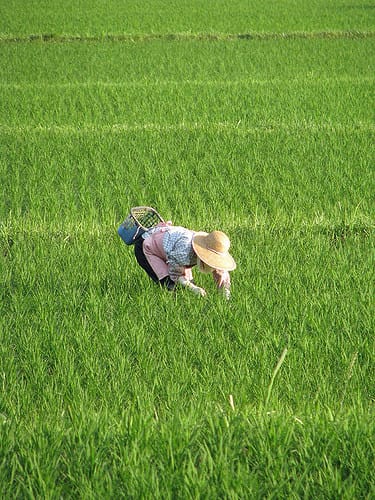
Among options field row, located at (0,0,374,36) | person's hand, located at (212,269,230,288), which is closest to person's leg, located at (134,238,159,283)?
person's hand, located at (212,269,230,288)

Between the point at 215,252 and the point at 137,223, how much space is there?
53 cm

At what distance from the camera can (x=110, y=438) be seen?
2.10 metres

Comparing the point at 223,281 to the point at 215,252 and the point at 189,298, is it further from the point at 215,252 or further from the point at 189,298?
the point at 215,252

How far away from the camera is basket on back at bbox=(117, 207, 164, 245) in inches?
126

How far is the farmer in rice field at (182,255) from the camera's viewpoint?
9.09 ft

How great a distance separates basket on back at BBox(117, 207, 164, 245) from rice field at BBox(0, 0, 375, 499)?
0.25m

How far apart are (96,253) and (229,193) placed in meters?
1.28

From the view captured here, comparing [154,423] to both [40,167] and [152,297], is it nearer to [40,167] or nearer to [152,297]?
[152,297]

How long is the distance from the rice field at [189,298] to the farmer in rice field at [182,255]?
0.27 ft

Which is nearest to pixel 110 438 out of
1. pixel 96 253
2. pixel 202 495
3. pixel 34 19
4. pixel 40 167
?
pixel 202 495

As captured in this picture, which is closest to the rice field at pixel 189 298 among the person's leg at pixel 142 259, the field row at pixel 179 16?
the person's leg at pixel 142 259

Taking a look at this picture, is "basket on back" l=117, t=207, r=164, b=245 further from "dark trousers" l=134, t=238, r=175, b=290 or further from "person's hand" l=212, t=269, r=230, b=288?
"person's hand" l=212, t=269, r=230, b=288

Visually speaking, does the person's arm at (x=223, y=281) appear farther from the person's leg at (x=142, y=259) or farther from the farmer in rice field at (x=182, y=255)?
the person's leg at (x=142, y=259)

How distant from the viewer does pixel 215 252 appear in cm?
278
